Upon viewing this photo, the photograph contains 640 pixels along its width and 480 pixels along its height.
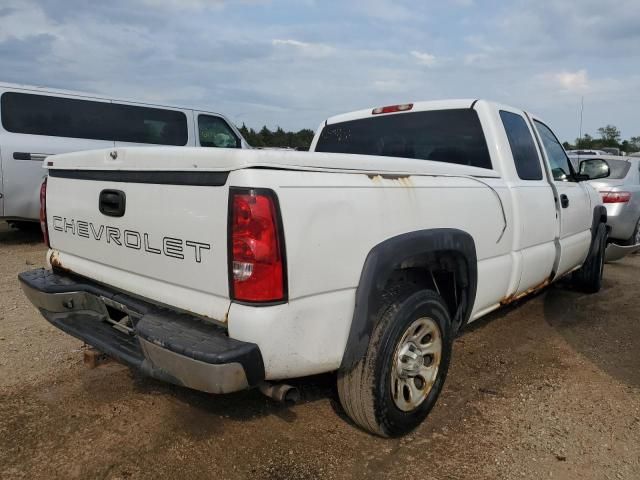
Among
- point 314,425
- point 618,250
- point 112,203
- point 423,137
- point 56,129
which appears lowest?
point 314,425

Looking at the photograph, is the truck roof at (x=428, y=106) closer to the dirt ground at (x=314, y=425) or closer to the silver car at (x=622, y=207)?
the dirt ground at (x=314, y=425)

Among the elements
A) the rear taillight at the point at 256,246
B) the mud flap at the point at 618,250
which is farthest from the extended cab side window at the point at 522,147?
the mud flap at the point at 618,250

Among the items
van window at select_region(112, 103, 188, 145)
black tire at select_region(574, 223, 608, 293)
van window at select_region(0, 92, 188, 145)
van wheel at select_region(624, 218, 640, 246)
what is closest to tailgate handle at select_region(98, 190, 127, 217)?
black tire at select_region(574, 223, 608, 293)

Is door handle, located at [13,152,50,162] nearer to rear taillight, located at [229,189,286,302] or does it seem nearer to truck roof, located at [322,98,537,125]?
truck roof, located at [322,98,537,125]

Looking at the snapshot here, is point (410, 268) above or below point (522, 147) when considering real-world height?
below

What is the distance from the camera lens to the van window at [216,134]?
372 inches

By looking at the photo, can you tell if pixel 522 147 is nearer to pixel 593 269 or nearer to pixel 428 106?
pixel 428 106

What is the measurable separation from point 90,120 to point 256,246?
714 centimetres

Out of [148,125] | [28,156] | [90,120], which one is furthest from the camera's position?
[148,125]

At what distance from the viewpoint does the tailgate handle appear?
252 centimetres

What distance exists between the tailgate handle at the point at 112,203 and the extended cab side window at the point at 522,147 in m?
2.64

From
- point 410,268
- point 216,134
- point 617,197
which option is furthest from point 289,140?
point 410,268

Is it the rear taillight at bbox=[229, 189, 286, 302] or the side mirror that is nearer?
the rear taillight at bbox=[229, 189, 286, 302]

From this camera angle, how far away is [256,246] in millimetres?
1986
